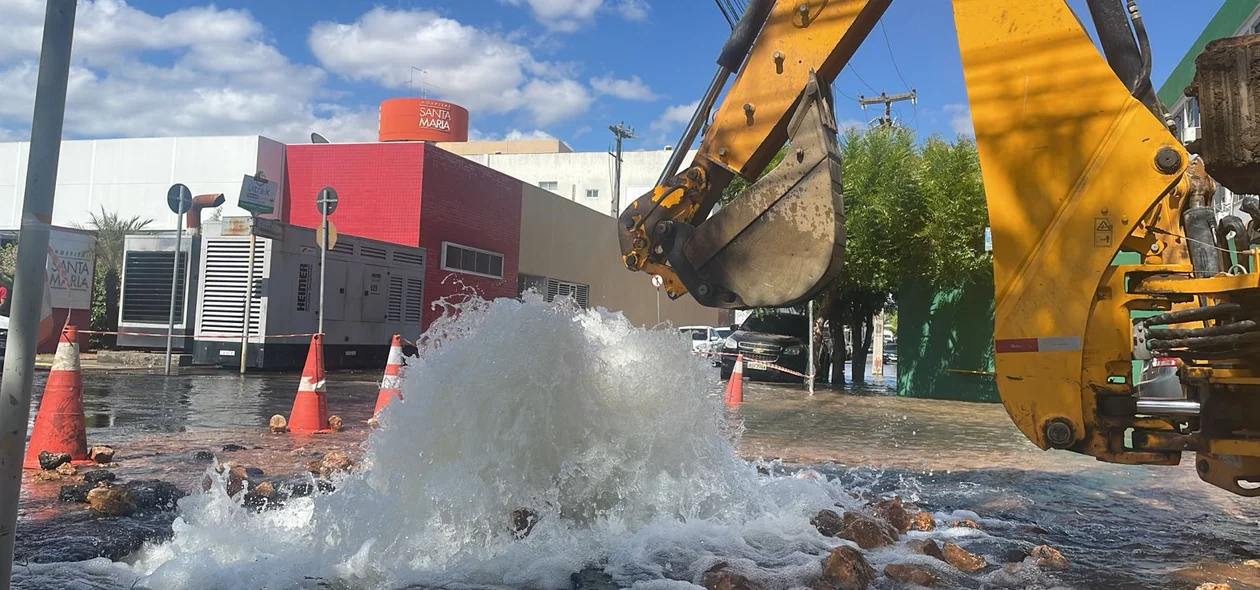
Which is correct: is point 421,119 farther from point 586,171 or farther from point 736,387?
point 736,387

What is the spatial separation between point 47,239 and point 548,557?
248cm

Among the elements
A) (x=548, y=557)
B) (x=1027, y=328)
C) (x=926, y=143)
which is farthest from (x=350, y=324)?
(x=1027, y=328)

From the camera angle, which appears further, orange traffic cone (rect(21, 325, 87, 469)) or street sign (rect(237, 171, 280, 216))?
street sign (rect(237, 171, 280, 216))

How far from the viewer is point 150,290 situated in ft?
52.9

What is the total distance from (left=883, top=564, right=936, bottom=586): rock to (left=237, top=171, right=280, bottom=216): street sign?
16493mm

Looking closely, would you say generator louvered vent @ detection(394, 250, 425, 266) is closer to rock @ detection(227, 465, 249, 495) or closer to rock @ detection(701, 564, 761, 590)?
rock @ detection(227, 465, 249, 495)

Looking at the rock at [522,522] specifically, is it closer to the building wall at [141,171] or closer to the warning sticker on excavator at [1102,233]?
the warning sticker on excavator at [1102,233]

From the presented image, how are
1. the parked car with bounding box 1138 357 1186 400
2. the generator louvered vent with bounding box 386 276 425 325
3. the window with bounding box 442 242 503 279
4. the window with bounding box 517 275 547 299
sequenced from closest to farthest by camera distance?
the parked car with bounding box 1138 357 1186 400 → the generator louvered vent with bounding box 386 276 425 325 → the window with bounding box 442 242 503 279 → the window with bounding box 517 275 547 299

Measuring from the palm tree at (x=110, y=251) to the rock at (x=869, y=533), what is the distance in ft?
64.7

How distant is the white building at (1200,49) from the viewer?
1393 cm

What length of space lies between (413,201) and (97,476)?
16.6 m

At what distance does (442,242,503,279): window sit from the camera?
73.8 feet

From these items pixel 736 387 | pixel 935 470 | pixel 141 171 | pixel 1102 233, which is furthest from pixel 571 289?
pixel 1102 233

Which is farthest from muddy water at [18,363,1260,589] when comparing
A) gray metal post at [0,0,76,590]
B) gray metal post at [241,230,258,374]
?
gray metal post at [241,230,258,374]
